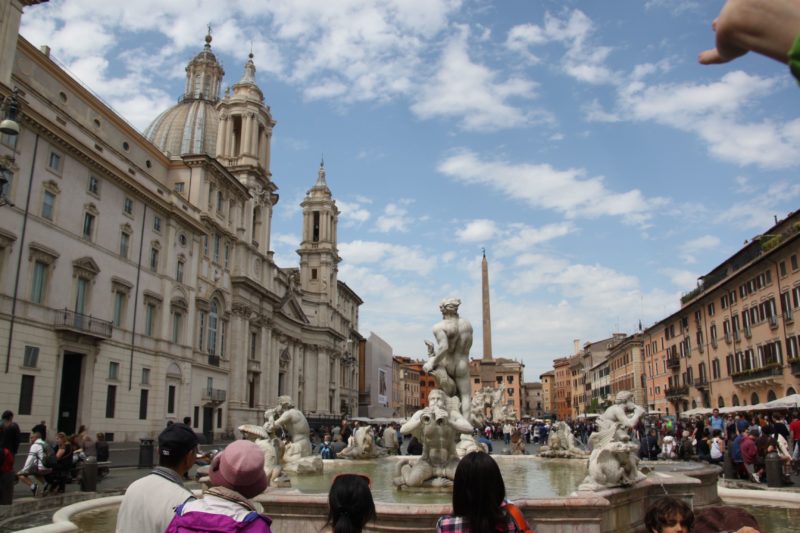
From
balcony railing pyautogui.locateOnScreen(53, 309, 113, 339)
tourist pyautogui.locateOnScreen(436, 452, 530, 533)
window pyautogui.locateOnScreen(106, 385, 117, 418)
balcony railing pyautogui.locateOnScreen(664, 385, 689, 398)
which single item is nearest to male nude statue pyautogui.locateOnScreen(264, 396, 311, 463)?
tourist pyautogui.locateOnScreen(436, 452, 530, 533)

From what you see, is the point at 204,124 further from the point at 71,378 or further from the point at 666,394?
the point at 666,394

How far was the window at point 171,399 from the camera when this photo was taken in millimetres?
35713

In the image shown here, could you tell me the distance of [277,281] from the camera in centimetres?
5850

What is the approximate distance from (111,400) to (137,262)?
7.01 meters

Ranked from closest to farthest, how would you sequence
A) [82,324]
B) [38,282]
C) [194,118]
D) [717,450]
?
1. [717,450]
2. [38,282]
3. [82,324]
4. [194,118]

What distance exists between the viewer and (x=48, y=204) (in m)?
26.9

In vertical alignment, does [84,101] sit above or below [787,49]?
above

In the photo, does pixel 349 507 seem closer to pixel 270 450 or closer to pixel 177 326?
pixel 270 450

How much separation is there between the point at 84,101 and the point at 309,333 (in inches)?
1398

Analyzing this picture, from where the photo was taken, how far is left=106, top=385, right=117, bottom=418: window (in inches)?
1193

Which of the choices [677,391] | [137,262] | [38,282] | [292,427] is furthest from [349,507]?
[677,391]

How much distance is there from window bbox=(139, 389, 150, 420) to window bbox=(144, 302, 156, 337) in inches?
115

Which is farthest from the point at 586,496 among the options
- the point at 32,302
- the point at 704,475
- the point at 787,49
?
the point at 32,302

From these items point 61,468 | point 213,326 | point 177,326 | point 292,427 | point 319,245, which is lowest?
point 61,468
